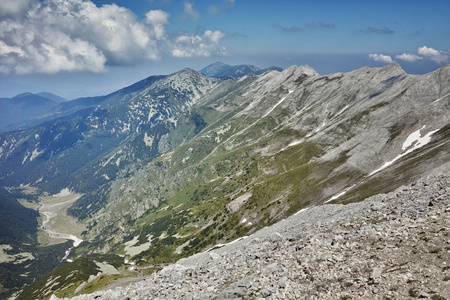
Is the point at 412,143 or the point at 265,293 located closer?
the point at 265,293

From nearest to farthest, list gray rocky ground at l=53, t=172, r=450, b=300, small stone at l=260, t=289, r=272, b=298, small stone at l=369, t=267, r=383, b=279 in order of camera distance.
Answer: gray rocky ground at l=53, t=172, r=450, b=300 → small stone at l=369, t=267, r=383, b=279 → small stone at l=260, t=289, r=272, b=298

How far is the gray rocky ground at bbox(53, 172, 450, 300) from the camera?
19.8 metres

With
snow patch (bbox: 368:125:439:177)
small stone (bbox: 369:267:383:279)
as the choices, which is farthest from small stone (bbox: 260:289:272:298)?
snow patch (bbox: 368:125:439:177)

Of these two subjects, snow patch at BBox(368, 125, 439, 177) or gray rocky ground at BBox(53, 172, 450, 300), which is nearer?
gray rocky ground at BBox(53, 172, 450, 300)

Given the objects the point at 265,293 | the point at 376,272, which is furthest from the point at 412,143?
the point at 265,293

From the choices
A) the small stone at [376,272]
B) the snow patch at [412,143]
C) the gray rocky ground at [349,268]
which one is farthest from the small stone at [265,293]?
the snow patch at [412,143]

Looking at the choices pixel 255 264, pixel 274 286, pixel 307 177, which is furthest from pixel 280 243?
pixel 307 177

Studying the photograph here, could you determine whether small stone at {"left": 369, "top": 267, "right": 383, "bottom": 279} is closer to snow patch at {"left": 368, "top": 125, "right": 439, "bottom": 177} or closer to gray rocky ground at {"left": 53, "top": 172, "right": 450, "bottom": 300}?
gray rocky ground at {"left": 53, "top": 172, "right": 450, "bottom": 300}

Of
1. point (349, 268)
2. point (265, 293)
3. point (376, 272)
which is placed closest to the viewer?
point (376, 272)

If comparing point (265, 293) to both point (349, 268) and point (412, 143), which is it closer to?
point (349, 268)

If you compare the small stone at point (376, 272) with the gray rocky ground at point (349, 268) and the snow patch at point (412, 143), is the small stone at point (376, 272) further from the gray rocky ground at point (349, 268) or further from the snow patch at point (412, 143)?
the snow patch at point (412, 143)

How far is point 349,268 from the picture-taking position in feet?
76.3

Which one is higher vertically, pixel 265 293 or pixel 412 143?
pixel 265 293

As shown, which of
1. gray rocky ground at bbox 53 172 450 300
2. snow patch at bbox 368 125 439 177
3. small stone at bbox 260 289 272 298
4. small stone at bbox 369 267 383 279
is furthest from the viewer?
snow patch at bbox 368 125 439 177
